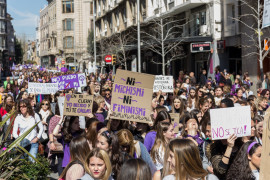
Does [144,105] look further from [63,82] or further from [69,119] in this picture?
[63,82]

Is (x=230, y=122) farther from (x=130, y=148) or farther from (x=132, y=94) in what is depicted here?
(x=132, y=94)

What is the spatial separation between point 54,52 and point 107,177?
286 feet

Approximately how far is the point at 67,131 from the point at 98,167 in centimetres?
310

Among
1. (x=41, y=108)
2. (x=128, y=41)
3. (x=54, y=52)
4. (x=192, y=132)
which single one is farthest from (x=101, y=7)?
(x=192, y=132)

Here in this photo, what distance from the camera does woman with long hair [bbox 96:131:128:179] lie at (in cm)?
536

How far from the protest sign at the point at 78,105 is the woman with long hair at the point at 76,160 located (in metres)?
2.63

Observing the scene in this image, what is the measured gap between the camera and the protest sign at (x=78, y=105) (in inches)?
328

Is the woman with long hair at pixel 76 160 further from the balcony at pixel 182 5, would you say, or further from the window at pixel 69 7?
the window at pixel 69 7

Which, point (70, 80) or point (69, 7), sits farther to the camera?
point (69, 7)

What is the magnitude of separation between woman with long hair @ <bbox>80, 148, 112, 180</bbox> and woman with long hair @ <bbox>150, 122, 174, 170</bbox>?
149 centimetres

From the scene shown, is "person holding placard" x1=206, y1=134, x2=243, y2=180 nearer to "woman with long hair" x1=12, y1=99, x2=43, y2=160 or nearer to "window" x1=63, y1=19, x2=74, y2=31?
"woman with long hair" x1=12, y1=99, x2=43, y2=160

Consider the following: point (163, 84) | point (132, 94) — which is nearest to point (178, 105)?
point (132, 94)

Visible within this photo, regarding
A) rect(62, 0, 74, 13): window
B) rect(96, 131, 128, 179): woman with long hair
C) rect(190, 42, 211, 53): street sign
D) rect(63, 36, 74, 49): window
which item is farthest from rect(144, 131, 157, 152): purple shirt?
rect(62, 0, 74, 13): window

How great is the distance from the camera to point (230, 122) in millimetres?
5055
